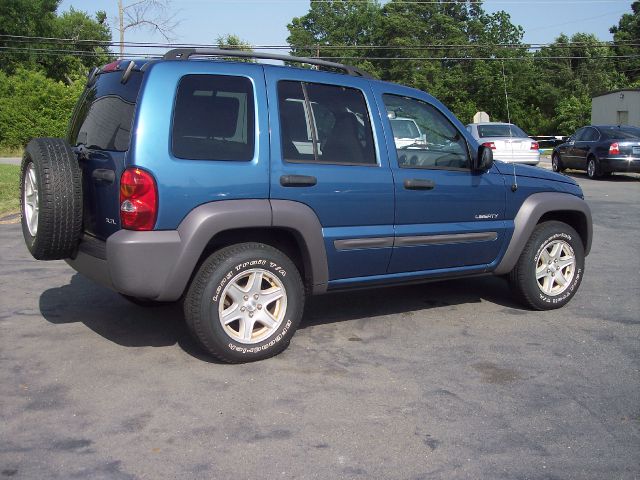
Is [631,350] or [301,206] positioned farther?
[631,350]

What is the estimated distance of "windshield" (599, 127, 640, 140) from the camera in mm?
19281

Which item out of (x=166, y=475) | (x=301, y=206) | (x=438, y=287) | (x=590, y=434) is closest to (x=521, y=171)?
(x=438, y=287)

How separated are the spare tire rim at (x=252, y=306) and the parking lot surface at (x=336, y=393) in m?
0.24

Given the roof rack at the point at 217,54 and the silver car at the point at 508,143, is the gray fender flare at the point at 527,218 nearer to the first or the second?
the roof rack at the point at 217,54

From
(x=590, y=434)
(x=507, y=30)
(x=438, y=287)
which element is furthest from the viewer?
(x=507, y=30)

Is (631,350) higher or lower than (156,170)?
lower

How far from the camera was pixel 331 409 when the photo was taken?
4.12 meters

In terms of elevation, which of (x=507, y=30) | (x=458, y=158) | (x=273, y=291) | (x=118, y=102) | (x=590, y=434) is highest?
(x=507, y=30)

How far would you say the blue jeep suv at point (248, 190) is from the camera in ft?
14.5

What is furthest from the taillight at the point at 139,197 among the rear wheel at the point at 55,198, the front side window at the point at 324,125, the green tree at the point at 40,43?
the green tree at the point at 40,43

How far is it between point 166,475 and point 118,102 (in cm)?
249

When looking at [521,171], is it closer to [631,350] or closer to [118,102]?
[631,350]

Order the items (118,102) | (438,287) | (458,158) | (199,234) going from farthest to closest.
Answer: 1. (438,287)
2. (458,158)
3. (118,102)
4. (199,234)

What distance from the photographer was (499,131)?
21016 millimetres
